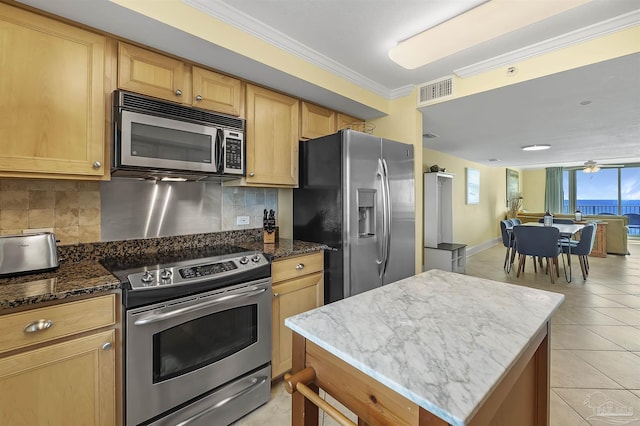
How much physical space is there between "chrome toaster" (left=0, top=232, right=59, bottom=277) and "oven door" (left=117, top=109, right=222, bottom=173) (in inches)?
21.0

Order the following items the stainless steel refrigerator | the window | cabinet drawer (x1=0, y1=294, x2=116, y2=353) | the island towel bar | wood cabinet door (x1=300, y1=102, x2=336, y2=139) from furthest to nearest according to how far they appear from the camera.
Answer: the window → wood cabinet door (x1=300, y1=102, x2=336, y2=139) → the stainless steel refrigerator → cabinet drawer (x1=0, y1=294, x2=116, y2=353) → the island towel bar

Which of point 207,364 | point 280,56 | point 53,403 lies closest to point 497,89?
point 280,56

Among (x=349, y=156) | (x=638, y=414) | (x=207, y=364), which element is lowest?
(x=638, y=414)

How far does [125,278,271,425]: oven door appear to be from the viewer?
1.36 metres

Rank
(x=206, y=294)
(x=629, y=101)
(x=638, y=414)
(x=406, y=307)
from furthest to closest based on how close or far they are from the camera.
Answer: (x=629, y=101)
(x=638, y=414)
(x=206, y=294)
(x=406, y=307)

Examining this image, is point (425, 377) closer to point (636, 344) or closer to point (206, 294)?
point (206, 294)

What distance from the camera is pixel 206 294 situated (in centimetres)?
156

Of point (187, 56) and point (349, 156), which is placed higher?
point (187, 56)

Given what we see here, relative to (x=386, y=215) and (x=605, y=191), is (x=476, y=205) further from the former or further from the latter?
(x=386, y=215)

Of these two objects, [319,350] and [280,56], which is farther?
[280,56]

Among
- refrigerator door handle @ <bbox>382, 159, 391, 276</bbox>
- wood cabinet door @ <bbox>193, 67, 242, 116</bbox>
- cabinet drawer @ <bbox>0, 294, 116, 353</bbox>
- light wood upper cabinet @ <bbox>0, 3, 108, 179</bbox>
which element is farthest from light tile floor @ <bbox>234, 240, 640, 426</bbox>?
wood cabinet door @ <bbox>193, 67, 242, 116</bbox>

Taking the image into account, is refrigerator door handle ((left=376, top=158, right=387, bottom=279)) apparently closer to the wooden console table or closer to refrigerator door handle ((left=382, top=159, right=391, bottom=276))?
refrigerator door handle ((left=382, top=159, right=391, bottom=276))

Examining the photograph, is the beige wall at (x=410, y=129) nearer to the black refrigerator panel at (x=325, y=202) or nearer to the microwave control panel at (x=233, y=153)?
the black refrigerator panel at (x=325, y=202)

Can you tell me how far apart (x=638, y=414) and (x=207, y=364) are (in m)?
2.61
